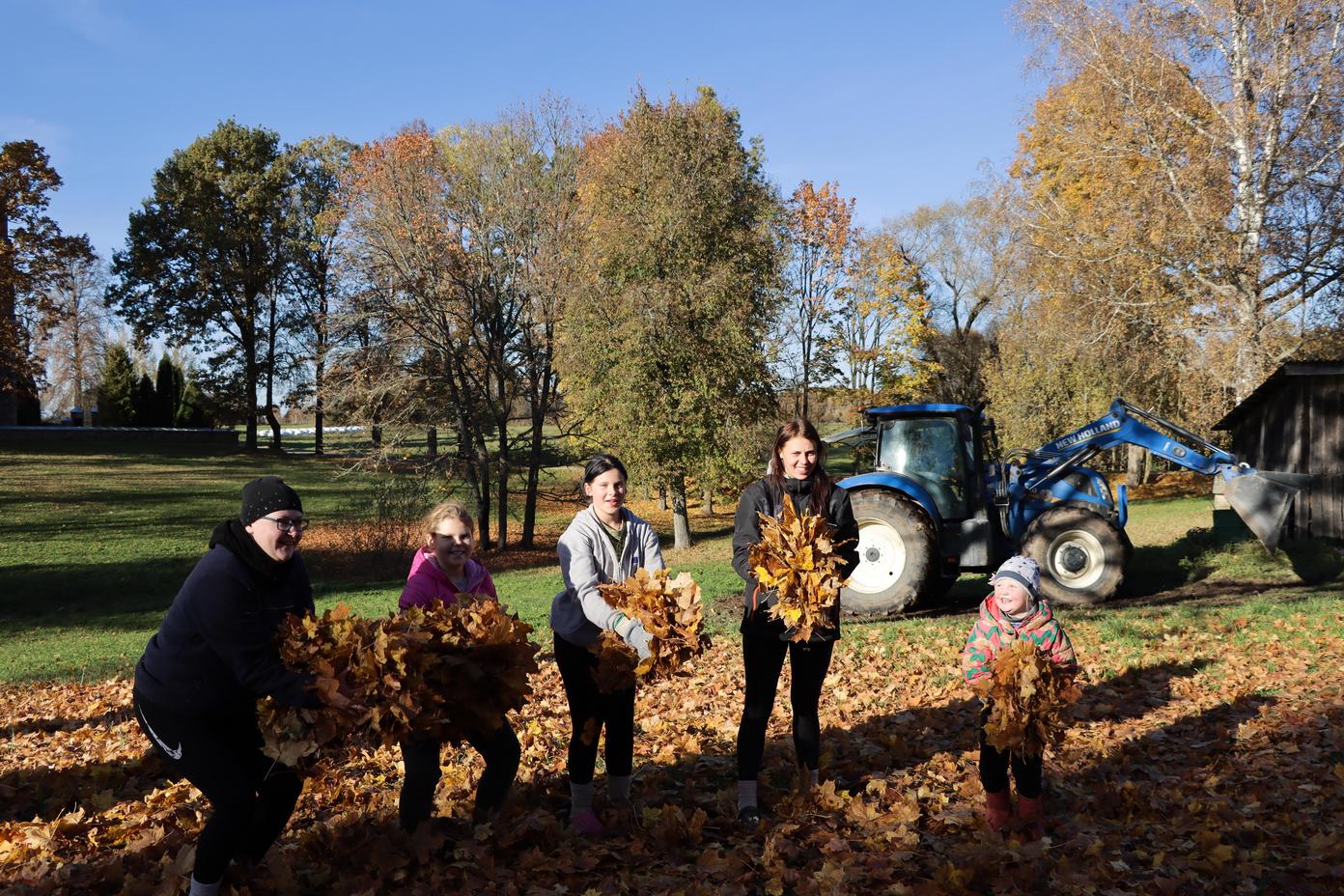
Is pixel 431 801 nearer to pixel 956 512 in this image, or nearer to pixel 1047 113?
pixel 956 512

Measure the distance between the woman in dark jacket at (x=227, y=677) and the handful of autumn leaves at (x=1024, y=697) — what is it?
299 centimetres

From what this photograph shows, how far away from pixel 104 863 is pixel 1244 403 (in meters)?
21.4

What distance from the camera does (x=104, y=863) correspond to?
4.25m

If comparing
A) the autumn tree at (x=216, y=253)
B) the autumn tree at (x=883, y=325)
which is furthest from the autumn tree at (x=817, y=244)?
the autumn tree at (x=216, y=253)

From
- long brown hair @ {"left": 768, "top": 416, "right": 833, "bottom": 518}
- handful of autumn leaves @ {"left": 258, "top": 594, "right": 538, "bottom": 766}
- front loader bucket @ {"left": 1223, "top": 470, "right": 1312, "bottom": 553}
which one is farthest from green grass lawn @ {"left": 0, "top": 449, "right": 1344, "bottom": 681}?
handful of autumn leaves @ {"left": 258, "top": 594, "right": 538, "bottom": 766}

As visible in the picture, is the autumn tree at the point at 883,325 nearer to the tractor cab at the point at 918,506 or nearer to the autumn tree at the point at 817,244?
the autumn tree at the point at 817,244

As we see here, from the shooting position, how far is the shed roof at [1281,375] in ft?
58.0

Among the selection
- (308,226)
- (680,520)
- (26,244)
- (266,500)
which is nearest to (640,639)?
(266,500)

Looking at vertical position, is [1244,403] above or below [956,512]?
above

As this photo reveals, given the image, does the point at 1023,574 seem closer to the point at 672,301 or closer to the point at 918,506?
the point at 918,506

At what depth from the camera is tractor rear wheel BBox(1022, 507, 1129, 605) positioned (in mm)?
11977

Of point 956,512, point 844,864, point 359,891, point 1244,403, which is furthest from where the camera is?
point 1244,403

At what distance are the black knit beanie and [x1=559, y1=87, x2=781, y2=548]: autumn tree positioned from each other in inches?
772

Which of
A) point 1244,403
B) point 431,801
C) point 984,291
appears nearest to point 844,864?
point 431,801
